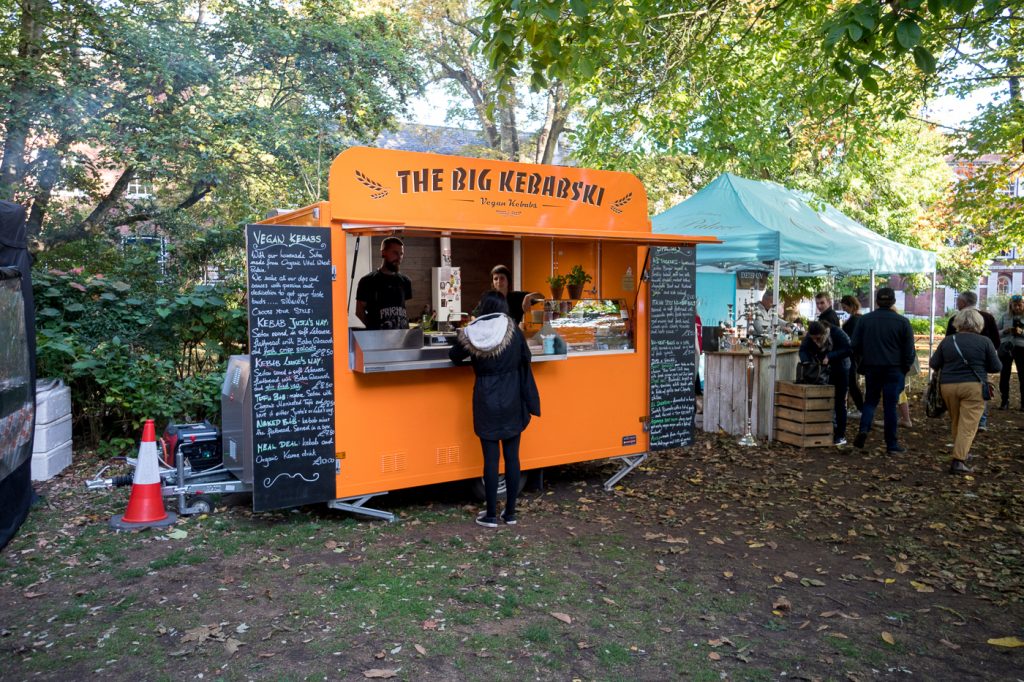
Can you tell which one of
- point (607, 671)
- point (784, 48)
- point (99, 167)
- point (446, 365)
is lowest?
point (607, 671)

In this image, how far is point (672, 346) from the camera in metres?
7.11

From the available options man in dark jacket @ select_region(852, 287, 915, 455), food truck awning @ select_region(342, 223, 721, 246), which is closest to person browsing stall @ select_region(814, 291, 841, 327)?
man in dark jacket @ select_region(852, 287, 915, 455)

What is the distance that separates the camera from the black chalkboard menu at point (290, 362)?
5027 millimetres

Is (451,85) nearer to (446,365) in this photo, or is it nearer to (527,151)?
(527,151)

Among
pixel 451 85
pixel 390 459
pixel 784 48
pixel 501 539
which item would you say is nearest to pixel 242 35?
pixel 784 48

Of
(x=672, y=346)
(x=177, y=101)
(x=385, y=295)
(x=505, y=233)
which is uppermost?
(x=177, y=101)

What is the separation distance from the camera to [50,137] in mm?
9766

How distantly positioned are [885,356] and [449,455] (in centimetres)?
476

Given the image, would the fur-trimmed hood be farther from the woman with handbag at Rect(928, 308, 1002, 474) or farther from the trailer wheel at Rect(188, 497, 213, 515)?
the woman with handbag at Rect(928, 308, 1002, 474)

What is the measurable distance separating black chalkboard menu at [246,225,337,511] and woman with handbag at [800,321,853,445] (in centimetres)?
556

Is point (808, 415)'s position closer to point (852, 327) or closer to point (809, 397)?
point (809, 397)

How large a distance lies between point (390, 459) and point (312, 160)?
7036 millimetres

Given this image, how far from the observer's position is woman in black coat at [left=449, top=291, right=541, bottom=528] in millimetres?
5488

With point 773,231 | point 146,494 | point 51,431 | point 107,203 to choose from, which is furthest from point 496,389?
point 107,203
